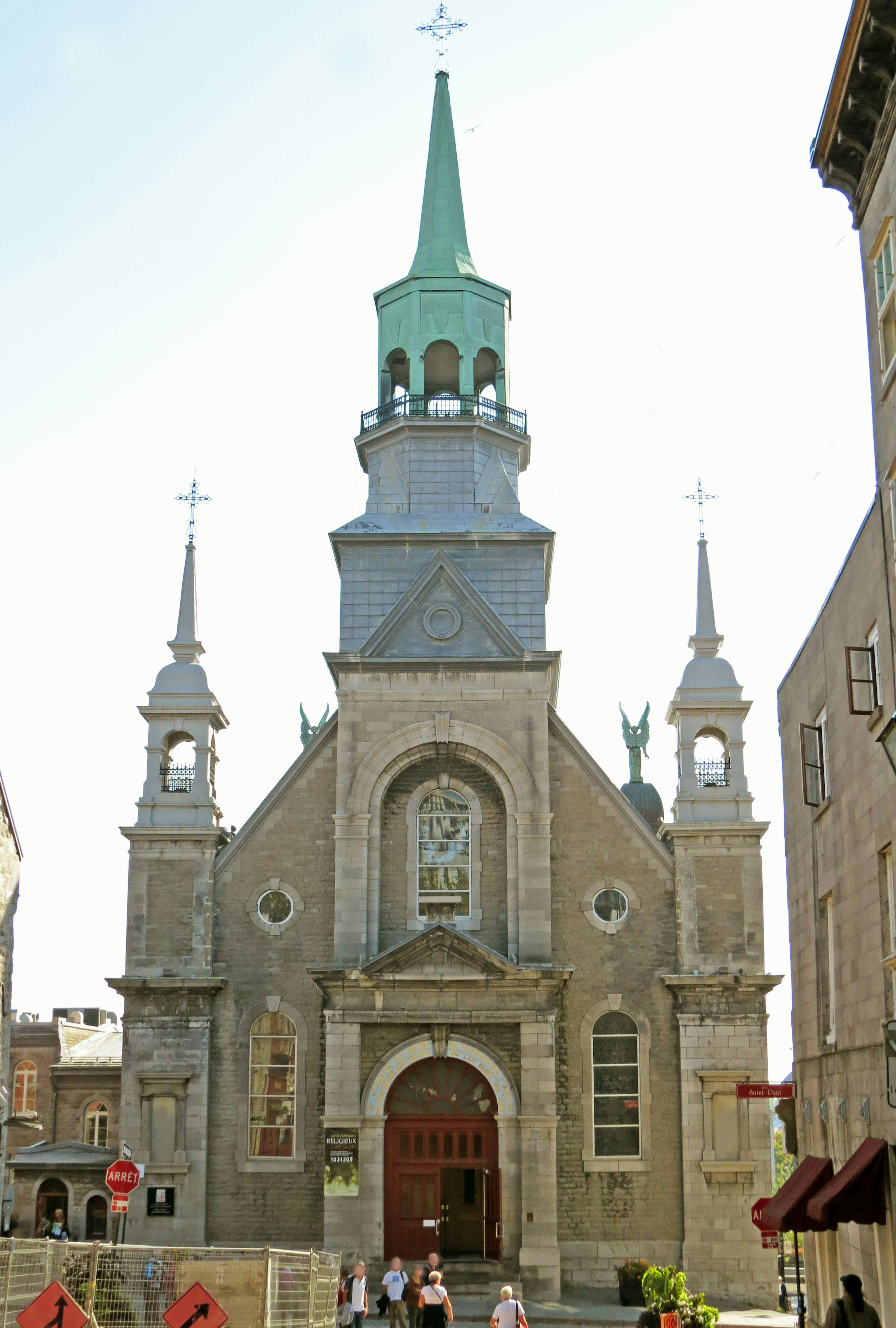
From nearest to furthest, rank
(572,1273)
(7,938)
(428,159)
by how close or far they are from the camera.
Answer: (7,938), (572,1273), (428,159)

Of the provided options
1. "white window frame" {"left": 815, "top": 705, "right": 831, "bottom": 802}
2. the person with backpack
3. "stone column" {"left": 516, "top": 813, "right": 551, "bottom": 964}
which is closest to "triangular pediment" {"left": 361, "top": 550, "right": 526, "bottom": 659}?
"stone column" {"left": 516, "top": 813, "right": 551, "bottom": 964}

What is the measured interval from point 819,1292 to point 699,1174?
1101 centimetres

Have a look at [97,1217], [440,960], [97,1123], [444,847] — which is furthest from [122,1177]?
[97,1123]

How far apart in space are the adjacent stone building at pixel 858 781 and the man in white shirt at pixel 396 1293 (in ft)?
21.5

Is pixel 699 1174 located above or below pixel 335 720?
below

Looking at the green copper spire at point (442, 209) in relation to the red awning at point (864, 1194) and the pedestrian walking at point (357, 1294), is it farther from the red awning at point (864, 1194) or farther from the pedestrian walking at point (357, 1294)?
the red awning at point (864, 1194)

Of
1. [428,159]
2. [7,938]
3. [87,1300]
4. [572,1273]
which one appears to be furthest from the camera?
[428,159]

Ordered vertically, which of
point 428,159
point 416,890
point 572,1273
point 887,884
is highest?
point 428,159

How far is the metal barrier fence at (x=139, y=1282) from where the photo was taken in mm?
16172

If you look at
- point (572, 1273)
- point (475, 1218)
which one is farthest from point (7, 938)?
point (572, 1273)

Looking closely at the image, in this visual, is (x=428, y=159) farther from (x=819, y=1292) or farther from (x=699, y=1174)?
(x=819, y=1292)

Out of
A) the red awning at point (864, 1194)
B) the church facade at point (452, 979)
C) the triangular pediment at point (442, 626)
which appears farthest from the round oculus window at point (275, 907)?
the red awning at point (864, 1194)

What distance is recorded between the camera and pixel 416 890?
1356 inches

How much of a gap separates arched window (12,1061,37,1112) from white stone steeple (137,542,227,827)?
23614 millimetres
